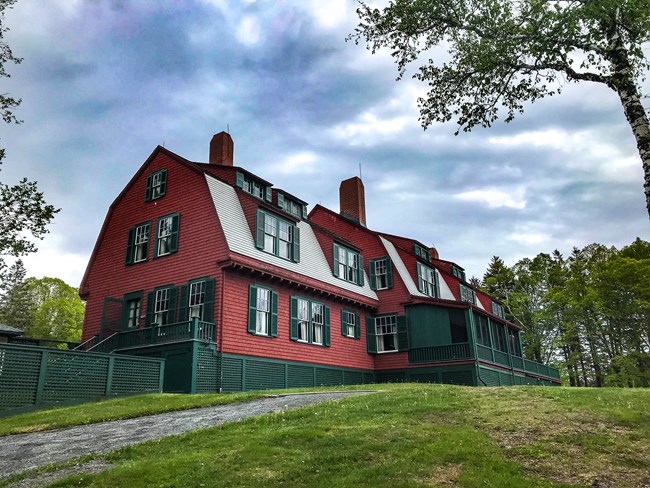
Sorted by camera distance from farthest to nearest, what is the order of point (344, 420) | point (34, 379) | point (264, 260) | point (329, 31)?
point (264, 260) < point (34, 379) < point (329, 31) < point (344, 420)

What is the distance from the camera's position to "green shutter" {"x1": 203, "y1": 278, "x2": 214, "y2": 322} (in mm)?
19438

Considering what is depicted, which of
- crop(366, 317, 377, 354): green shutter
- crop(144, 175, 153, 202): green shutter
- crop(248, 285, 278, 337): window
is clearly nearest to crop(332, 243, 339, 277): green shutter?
crop(366, 317, 377, 354): green shutter

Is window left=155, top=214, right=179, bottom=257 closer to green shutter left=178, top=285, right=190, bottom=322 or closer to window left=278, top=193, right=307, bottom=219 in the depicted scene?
green shutter left=178, top=285, right=190, bottom=322

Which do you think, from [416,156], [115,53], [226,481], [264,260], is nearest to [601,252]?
[416,156]

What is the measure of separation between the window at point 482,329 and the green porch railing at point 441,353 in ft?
9.43

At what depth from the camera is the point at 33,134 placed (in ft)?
58.0

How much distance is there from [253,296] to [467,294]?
804 inches

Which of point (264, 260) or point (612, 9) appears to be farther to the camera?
point (264, 260)

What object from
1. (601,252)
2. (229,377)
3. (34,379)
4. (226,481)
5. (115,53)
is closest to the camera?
(226,481)

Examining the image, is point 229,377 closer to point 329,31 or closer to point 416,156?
point 416,156

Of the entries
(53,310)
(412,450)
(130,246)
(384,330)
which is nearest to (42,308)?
(53,310)

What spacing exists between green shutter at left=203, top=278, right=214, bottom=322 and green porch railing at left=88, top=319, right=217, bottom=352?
0.43 meters

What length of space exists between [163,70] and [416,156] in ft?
32.6

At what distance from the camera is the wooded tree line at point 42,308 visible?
54562 millimetres
